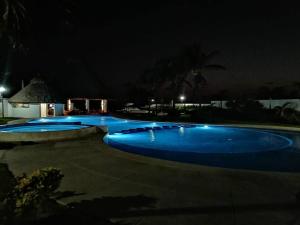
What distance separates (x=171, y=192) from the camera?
436cm

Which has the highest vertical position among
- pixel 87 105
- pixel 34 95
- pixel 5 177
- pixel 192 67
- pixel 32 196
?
pixel 192 67

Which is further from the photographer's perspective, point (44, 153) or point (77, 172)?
point (44, 153)

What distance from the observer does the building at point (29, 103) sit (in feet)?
81.0

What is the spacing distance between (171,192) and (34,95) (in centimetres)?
2433

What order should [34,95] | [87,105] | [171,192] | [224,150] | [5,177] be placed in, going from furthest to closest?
[87,105]
[34,95]
[224,150]
[5,177]
[171,192]

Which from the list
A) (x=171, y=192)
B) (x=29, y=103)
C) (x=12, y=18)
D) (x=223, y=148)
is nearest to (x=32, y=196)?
(x=171, y=192)

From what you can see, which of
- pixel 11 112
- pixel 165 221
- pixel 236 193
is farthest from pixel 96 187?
pixel 11 112

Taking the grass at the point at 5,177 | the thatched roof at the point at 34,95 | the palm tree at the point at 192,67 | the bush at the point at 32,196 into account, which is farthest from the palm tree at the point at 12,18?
the palm tree at the point at 192,67

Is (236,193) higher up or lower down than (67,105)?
lower down

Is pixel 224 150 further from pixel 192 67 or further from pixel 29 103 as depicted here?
pixel 29 103

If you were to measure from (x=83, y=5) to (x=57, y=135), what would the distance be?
5.71 m

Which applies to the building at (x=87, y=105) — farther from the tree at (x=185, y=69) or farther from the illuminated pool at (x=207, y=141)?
the illuminated pool at (x=207, y=141)

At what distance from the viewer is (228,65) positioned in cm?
2844

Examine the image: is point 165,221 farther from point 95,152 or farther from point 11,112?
point 11,112
